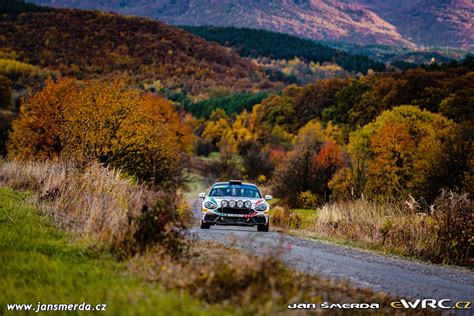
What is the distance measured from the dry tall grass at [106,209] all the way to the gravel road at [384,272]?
3.33ft

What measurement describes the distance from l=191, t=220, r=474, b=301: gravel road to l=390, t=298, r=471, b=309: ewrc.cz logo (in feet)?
0.95

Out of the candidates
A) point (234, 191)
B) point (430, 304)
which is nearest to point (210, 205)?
point (234, 191)

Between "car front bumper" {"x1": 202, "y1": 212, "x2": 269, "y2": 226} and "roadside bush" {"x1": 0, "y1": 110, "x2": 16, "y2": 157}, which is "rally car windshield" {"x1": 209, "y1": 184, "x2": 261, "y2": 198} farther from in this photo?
"roadside bush" {"x1": 0, "y1": 110, "x2": 16, "y2": 157}

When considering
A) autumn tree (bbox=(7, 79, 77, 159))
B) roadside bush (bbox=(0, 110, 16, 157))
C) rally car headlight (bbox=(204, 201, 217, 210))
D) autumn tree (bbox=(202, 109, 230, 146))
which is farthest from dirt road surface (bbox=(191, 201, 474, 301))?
autumn tree (bbox=(202, 109, 230, 146))

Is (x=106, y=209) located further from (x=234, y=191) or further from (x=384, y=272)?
(x=234, y=191)

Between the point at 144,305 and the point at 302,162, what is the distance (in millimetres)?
56877

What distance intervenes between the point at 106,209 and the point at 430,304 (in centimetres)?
573

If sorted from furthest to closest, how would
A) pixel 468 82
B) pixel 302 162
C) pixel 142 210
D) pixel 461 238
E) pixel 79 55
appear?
pixel 79 55, pixel 468 82, pixel 302 162, pixel 461 238, pixel 142 210

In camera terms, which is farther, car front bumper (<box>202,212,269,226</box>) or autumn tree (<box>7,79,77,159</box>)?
autumn tree (<box>7,79,77,159</box>)

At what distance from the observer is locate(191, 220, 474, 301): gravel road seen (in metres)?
10.2

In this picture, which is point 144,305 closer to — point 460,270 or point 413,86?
point 460,270

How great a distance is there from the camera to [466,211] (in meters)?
16.5

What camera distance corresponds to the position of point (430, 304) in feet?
30.2

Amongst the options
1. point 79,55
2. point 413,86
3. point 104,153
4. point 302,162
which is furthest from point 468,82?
point 79,55
